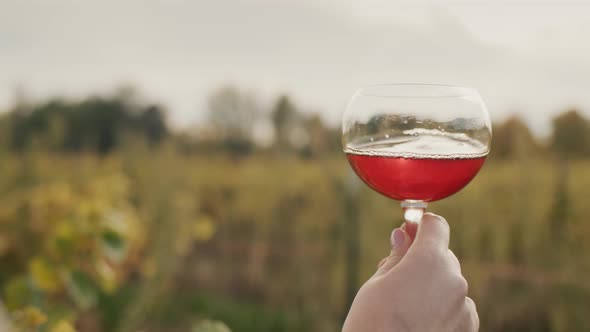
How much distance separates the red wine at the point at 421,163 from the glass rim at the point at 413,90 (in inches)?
3.0

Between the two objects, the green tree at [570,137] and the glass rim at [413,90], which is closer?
the glass rim at [413,90]

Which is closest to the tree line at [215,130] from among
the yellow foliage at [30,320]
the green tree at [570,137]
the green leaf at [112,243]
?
the green tree at [570,137]

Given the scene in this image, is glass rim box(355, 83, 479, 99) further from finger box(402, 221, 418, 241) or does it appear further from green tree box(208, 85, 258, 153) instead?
green tree box(208, 85, 258, 153)

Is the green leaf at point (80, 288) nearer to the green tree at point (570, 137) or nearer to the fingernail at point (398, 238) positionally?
the fingernail at point (398, 238)

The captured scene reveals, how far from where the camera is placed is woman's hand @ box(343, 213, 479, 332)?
0.97 meters

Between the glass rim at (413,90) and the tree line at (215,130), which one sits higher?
the glass rim at (413,90)

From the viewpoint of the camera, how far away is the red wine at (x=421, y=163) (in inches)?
46.0


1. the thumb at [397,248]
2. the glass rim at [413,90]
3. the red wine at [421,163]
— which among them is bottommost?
the thumb at [397,248]

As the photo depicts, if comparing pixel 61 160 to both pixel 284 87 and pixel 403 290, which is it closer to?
pixel 284 87

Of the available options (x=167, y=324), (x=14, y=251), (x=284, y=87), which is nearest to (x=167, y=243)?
(x=167, y=324)

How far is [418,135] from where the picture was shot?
1184 mm

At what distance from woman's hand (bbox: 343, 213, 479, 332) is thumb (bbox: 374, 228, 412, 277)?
6 centimetres

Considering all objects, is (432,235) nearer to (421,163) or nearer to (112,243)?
(421,163)

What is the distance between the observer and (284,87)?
573 centimetres
